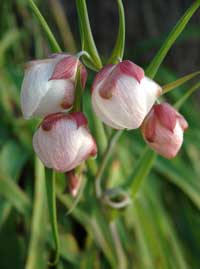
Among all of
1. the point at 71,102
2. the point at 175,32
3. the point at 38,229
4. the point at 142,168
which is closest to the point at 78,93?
the point at 71,102

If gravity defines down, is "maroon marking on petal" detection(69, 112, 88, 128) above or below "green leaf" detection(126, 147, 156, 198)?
above

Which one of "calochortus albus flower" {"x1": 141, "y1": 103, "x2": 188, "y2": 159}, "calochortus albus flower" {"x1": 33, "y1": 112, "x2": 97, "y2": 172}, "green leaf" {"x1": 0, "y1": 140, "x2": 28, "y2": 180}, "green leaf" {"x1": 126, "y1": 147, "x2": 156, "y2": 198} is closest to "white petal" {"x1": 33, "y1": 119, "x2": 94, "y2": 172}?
"calochortus albus flower" {"x1": 33, "y1": 112, "x2": 97, "y2": 172}

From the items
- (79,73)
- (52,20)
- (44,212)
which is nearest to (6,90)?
(44,212)

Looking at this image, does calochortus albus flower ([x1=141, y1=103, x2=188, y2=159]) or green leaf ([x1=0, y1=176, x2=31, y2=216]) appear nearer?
calochortus albus flower ([x1=141, y1=103, x2=188, y2=159])

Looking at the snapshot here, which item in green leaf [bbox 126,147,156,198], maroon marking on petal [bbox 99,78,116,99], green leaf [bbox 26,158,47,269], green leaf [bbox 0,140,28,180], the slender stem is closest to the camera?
maroon marking on petal [bbox 99,78,116,99]

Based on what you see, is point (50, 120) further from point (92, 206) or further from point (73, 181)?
point (92, 206)

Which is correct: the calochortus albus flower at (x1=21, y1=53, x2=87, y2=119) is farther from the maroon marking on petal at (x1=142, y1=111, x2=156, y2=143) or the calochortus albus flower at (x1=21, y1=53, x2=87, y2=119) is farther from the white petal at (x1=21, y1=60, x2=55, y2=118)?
the maroon marking on petal at (x1=142, y1=111, x2=156, y2=143)
